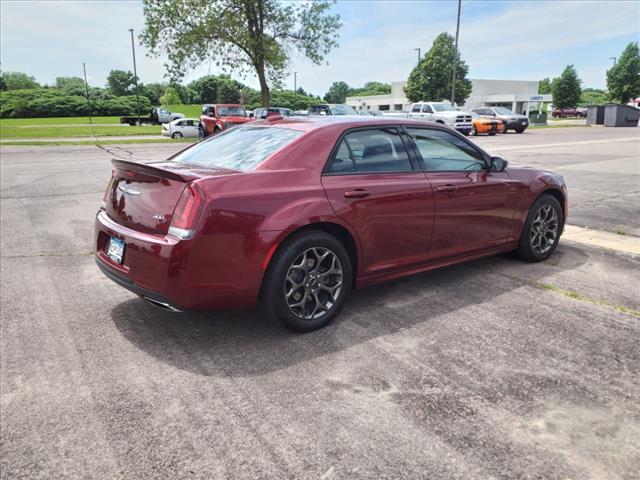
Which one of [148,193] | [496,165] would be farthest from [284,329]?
[496,165]

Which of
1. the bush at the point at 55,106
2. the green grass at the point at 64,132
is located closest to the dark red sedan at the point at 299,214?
the green grass at the point at 64,132

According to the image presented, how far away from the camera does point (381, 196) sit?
3854 mm

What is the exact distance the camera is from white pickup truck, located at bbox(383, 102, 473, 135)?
28.8 metres

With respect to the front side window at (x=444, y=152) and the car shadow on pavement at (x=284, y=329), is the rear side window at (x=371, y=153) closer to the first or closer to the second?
the front side window at (x=444, y=152)

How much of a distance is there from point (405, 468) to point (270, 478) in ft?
1.99

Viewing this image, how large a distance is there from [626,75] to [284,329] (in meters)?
68.5

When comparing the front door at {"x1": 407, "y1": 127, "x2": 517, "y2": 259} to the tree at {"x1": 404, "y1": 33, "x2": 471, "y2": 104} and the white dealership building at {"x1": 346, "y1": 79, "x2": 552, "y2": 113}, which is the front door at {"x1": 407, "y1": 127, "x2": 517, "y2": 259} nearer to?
the tree at {"x1": 404, "y1": 33, "x2": 471, "y2": 104}

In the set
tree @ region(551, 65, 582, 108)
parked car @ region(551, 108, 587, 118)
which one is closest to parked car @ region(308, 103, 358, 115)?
tree @ region(551, 65, 582, 108)

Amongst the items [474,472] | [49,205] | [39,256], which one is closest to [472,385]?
[474,472]

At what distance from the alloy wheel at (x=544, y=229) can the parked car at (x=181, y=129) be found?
27935 millimetres

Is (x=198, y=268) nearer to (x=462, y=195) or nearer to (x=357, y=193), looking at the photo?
(x=357, y=193)

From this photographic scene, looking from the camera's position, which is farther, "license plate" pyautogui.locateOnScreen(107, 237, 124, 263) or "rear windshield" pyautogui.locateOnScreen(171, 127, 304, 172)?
"rear windshield" pyautogui.locateOnScreen(171, 127, 304, 172)

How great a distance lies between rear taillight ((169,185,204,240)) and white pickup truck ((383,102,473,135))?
1051 inches

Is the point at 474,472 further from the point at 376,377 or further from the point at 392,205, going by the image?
the point at 392,205
